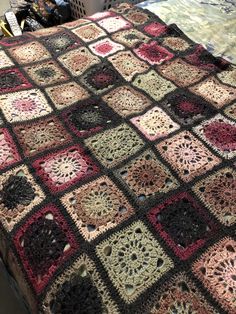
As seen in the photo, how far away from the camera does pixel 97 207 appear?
28.2 inches

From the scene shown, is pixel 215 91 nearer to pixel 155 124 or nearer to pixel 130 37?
pixel 155 124

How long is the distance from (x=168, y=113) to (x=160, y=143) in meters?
0.13

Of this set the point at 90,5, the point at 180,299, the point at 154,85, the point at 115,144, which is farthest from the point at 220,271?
the point at 90,5

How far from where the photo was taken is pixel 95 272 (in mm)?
623

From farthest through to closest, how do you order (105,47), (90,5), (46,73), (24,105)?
(90,5) → (105,47) → (46,73) → (24,105)

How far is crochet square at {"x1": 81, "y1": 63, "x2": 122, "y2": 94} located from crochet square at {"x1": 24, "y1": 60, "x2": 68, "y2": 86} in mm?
73

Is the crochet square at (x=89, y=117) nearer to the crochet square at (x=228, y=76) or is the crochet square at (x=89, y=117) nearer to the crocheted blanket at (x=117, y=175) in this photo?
the crocheted blanket at (x=117, y=175)

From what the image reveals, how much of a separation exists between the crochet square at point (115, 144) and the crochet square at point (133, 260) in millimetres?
190

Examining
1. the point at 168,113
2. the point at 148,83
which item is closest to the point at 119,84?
the point at 148,83

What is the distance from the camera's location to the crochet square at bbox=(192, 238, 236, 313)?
0.60 metres

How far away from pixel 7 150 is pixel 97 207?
280 mm

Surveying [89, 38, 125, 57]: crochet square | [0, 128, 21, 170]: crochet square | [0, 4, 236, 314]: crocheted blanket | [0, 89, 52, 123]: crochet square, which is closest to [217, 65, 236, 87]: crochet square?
[0, 4, 236, 314]: crocheted blanket

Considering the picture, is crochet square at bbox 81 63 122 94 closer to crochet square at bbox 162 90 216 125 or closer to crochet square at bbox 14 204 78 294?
crochet square at bbox 162 90 216 125

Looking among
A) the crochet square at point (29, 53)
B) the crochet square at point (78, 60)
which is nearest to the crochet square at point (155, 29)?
the crochet square at point (78, 60)
